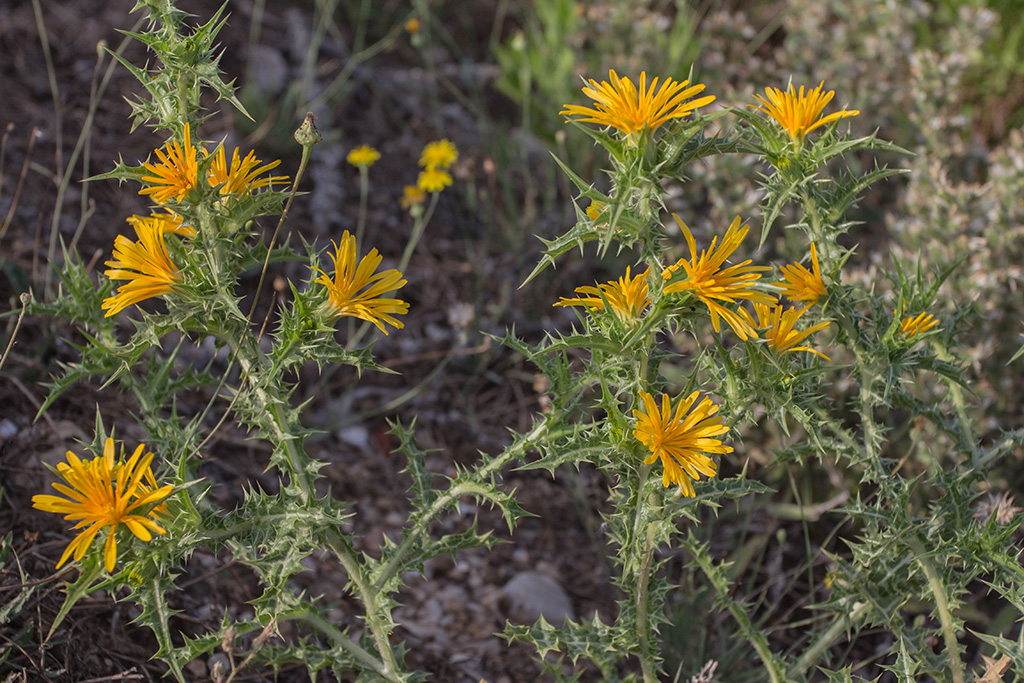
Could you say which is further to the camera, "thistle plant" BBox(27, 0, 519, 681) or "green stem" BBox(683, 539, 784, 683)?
"green stem" BBox(683, 539, 784, 683)

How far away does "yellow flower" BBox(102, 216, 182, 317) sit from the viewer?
58.8 inches

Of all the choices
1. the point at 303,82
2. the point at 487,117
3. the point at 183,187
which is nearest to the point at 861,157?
the point at 487,117

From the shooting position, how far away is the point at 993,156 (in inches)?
133

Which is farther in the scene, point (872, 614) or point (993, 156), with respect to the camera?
point (993, 156)

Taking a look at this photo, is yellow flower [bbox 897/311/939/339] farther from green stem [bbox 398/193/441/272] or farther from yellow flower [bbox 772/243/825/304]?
green stem [bbox 398/193/441/272]

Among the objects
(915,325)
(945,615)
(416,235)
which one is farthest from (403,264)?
(945,615)

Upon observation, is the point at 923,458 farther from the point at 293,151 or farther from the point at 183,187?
the point at 293,151

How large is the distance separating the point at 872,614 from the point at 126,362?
5.54ft

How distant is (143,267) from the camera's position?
5.00 feet

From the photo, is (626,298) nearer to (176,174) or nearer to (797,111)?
(797,111)

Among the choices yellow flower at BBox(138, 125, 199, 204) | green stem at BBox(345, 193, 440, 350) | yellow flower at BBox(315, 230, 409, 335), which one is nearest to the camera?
yellow flower at BBox(138, 125, 199, 204)

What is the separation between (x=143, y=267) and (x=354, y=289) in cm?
39

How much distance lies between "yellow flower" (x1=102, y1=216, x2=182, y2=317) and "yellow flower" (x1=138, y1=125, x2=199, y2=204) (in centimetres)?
7

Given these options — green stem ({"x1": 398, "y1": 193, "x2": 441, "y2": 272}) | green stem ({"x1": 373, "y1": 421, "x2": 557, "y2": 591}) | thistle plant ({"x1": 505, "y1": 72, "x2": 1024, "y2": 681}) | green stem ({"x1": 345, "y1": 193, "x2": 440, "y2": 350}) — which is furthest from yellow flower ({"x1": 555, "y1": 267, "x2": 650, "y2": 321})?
green stem ({"x1": 398, "y1": 193, "x2": 441, "y2": 272})
